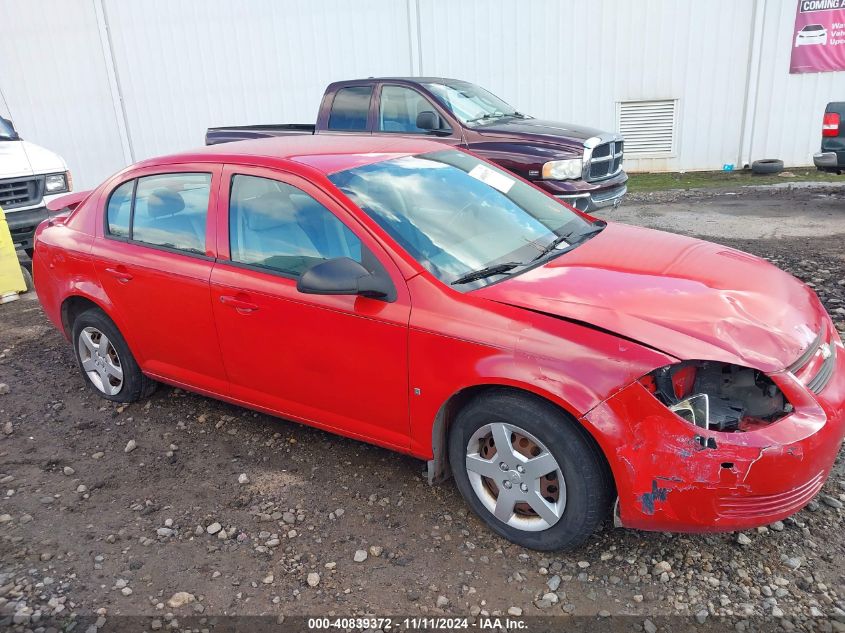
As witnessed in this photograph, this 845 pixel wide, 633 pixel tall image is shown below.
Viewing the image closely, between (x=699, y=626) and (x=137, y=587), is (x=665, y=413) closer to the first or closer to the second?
(x=699, y=626)

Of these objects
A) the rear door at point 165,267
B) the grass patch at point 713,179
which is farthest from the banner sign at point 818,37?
the rear door at point 165,267

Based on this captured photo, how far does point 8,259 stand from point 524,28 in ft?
31.0

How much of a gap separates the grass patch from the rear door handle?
9.13m

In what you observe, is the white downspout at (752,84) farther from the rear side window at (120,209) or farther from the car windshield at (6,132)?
the car windshield at (6,132)

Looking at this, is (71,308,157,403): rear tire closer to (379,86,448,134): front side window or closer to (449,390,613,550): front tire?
(449,390,613,550): front tire

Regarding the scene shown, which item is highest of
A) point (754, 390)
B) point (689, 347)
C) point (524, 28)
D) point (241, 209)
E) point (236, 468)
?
point (524, 28)

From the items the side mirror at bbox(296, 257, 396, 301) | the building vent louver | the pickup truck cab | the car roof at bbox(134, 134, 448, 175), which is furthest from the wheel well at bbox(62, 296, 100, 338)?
the building vent louver

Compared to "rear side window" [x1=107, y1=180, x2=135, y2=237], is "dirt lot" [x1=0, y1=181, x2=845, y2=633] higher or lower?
lower

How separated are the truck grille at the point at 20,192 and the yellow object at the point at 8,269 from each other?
2.06 ft

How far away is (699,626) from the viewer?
253 cm

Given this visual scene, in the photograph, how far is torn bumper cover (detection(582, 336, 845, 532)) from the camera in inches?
97.0

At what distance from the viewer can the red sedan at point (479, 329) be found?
2.56m

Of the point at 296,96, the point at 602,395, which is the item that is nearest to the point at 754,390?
the point at 602,395

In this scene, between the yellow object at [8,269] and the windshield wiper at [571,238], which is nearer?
the windshield wiper at [571,238]
